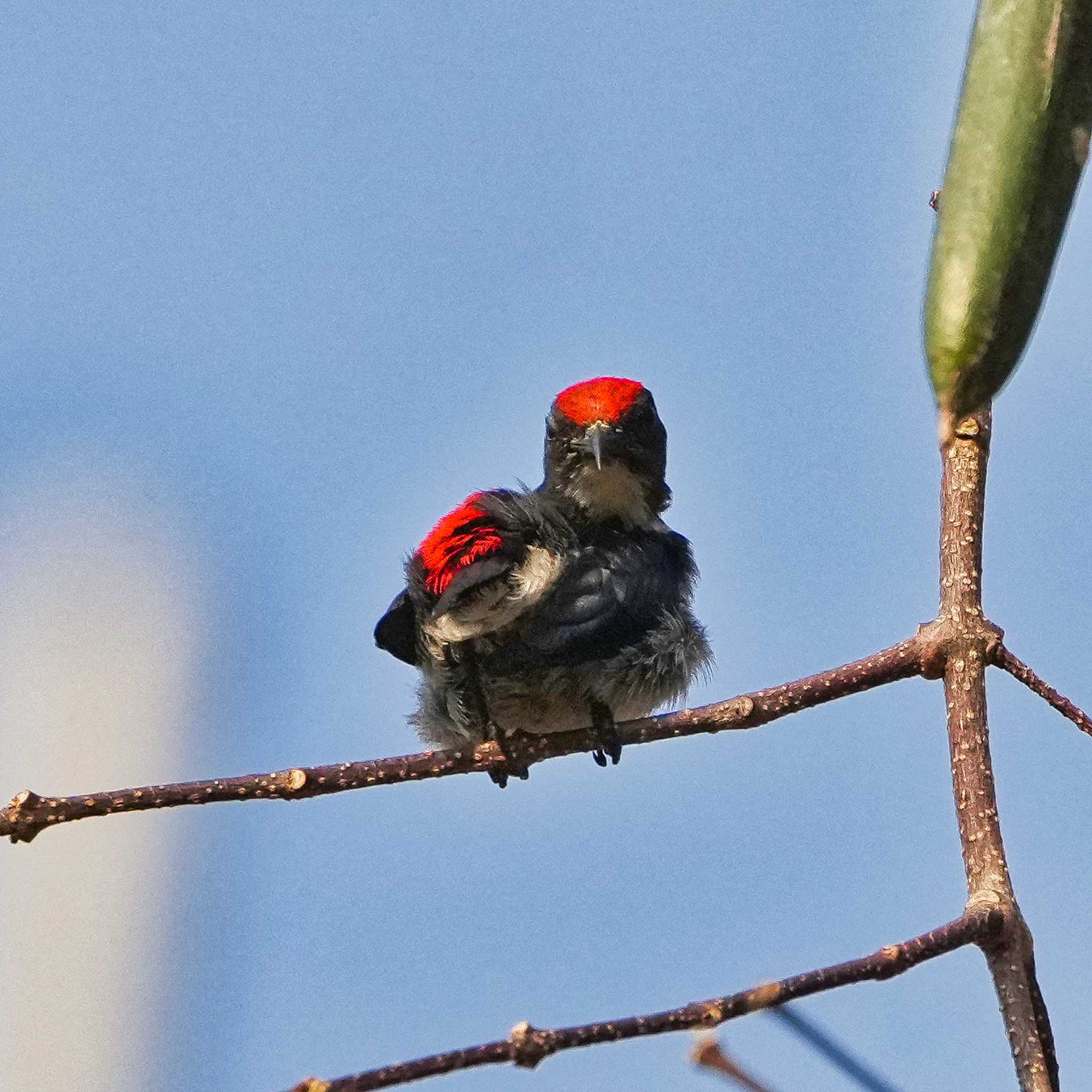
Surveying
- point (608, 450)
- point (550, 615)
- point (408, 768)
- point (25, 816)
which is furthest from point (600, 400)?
point (25, 816)

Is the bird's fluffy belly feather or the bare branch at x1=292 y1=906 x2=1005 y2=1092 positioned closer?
the bare branch at x1=292 y1=906 x2=1005 y2=1092

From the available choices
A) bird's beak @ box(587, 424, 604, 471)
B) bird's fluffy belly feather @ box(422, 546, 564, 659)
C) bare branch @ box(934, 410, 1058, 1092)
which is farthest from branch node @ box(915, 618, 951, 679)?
bird's beak @ box(587, 424, 604, 471)

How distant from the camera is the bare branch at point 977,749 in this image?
6.09 ft

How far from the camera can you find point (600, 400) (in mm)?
4250

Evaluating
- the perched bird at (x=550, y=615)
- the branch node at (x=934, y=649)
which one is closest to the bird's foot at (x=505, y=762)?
the perched bird at (x=550, y=615)

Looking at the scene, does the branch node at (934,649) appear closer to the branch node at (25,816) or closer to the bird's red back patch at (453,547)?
the bird's red back patch at (453,547)

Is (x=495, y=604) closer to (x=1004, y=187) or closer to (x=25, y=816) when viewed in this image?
(x=25, y=816)

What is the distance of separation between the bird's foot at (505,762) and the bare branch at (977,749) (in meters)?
0.99

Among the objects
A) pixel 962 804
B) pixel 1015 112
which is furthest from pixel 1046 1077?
pixel 1015 112

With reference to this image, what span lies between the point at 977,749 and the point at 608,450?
6.64 ft

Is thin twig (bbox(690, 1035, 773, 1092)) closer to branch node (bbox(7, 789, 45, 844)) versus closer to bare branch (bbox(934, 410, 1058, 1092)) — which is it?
bare branch (bbox(934, 410, 1058, 1092))

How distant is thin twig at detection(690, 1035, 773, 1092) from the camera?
3.93 feet

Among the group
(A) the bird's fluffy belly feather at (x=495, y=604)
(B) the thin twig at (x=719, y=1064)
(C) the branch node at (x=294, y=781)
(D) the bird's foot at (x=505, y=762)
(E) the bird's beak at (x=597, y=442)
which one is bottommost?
(B) the thin twig at (x=719, y=1064)

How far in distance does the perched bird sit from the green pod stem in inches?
76.3
